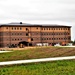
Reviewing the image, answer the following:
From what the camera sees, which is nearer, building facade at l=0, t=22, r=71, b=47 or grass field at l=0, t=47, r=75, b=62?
grass field at l=0, t=47, r=75, b=62

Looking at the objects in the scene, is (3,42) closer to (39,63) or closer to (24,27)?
(24,27)

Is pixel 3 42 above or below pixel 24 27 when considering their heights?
below

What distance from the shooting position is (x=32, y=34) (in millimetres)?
96750

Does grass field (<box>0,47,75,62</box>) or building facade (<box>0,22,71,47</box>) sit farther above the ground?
building facade (<box>0,22,71,47</box>)

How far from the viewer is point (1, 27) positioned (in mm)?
94188

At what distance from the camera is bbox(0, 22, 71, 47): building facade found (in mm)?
93500

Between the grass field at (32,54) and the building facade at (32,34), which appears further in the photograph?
the building facade at (32,34)

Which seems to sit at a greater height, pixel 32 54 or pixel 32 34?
pixel 32 34

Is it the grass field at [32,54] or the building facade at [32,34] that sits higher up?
the building facade at [32,34]

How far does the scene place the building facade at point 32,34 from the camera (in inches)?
3681

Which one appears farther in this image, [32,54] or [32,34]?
[32,34]

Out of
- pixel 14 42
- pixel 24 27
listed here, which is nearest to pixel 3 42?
pixel 14 42

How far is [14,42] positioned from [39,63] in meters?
76.4

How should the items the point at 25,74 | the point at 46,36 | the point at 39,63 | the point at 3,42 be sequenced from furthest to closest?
the point at 46,36 < the point at 3,42 < the point at 39,63 < the point at 25,74
